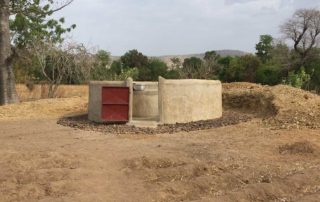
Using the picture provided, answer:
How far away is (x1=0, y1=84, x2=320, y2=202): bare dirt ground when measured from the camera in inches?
268

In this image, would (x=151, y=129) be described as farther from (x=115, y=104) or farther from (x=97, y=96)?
(x=97, y=96)

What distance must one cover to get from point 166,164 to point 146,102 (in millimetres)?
6501

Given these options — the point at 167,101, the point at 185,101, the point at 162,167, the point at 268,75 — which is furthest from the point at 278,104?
the point at 268,75

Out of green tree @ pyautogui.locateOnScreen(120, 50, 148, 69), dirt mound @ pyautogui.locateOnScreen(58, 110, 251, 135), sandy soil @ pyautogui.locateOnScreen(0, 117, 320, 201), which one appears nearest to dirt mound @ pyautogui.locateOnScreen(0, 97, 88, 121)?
dirt mound @ pyautogui.locateOnScreen(58, 110, 251, 135)

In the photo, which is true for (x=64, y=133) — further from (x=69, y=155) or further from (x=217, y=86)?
(x=217, y=86)

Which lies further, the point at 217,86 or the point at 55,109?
the point at 55,109

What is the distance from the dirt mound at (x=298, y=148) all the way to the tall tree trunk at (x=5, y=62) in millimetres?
12379

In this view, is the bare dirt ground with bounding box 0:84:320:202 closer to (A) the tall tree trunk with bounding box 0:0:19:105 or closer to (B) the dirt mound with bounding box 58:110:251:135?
(B) the dirt mound with bounding box 58:110:251:135

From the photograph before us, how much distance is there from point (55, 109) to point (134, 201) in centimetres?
1079

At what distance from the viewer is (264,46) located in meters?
52.4

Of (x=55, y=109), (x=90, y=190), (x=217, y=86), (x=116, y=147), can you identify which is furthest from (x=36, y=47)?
(x=90, y=190)

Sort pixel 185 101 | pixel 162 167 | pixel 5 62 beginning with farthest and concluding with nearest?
1. pixel 5 62
2. pixel 185 101
3. pixel 162 167

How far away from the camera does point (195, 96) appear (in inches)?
545

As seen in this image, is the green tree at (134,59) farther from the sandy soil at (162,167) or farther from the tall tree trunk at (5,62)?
the sandy soil at (162,167)
